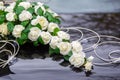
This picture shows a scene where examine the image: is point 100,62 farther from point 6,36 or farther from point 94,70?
point 6,36

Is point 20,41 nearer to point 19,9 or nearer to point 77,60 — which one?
point 19,9

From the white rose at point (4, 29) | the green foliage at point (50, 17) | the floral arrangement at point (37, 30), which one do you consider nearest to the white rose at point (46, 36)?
the floral arrangement at point (37, 30)

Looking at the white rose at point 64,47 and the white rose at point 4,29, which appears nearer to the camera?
the white rose at point 64,47

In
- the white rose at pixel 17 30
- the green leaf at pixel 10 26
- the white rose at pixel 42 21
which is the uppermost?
the white rose at pixel 42 21

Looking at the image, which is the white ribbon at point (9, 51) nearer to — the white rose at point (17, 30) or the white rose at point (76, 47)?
the white rose at point (17, 30)

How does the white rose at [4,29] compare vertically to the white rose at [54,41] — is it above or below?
above

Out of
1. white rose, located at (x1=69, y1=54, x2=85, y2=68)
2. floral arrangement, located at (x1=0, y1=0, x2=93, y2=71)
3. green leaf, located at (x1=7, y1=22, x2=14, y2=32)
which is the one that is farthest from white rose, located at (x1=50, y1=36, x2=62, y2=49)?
green leaf, located at (x1=7, y1=22, x2=14, y2=32)

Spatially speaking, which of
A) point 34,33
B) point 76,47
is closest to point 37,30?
point 34,33
